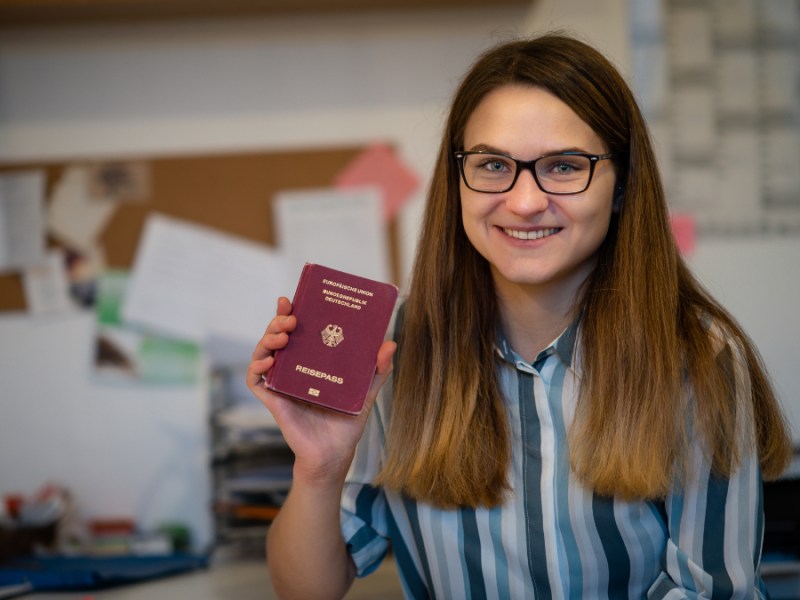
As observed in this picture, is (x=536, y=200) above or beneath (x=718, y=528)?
above

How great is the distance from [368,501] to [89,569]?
521 millimetres

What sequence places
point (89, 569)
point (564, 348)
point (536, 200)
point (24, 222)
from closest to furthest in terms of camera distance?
point (536, 200), point (564, 348), point (89, 569), point (24, 222)

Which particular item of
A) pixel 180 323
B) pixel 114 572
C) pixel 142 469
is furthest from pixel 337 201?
pixel 114 572

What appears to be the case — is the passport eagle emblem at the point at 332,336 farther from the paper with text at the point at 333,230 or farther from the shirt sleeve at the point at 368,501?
the paper with text at the point at 333,230

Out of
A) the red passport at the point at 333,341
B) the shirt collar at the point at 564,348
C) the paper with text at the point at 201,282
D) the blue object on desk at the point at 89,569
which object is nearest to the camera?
the red passport at the point at 333,341

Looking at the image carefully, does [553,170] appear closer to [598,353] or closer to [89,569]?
[598,353]

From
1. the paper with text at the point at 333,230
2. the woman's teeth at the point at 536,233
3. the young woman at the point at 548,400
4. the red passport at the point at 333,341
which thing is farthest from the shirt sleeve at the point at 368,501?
the paper with text at the point at 333,230

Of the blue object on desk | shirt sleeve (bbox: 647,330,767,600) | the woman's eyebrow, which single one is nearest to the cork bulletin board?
the blue object on desk

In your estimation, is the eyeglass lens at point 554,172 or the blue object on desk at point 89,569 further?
the blue object on desk at point 89,569

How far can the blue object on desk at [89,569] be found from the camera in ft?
4.17

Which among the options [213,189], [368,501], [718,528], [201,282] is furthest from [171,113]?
[718,528]

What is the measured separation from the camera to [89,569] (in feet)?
4.36

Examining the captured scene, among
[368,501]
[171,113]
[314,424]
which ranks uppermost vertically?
[171,113]

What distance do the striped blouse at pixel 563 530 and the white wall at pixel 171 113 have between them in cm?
82
